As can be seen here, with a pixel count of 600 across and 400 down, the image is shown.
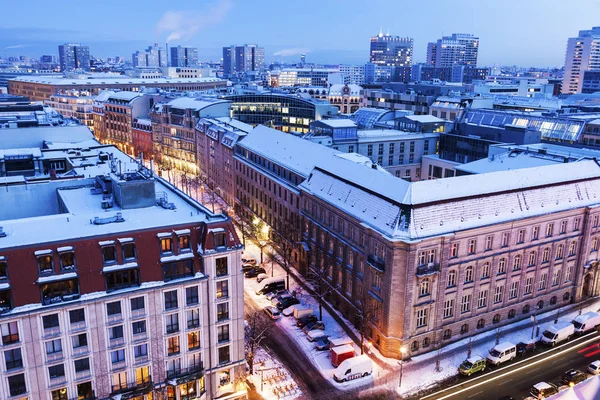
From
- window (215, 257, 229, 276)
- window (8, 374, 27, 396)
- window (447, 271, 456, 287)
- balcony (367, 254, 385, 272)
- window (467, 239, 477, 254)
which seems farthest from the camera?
window (467, 239, 477, 254)

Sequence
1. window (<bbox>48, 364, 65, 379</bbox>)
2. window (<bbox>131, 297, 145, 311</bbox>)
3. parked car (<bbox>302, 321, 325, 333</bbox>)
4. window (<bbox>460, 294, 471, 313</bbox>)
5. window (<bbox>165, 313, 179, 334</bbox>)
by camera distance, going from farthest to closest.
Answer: parked car (<bbox>302, 321, 325, 333</bbox>), window (<bbox>460, 294, 471, 313</bbox>), window (<bbox>165, 313, 179, 334</bbox>), window (<bbox>131, 297, 145, 311</bbox>), window (<bbox>48, 364, 65, 379</bbox>)

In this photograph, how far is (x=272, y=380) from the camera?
216 ft

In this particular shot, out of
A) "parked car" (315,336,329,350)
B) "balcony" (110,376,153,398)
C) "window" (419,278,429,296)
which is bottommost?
"parked car" (315,336,329,350)

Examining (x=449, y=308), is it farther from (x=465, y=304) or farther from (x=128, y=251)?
(x=128, y=251)

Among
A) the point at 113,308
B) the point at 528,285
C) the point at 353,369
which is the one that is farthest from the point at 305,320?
the point at 528,285

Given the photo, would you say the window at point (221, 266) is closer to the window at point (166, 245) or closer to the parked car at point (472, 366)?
the window at point (166, 245)

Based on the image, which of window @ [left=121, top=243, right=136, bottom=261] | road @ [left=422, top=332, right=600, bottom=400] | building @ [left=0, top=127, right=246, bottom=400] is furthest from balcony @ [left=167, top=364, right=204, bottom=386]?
road @ [left=422, top=332, right=600, bottom=400]

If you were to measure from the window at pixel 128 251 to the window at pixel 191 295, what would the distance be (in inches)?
280

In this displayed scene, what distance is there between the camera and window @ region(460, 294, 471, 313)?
2871 inches

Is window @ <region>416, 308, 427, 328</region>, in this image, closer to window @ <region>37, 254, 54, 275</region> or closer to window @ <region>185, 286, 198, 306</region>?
window @ <region>185, 286, 198, 306</region>

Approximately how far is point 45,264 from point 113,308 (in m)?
8.03

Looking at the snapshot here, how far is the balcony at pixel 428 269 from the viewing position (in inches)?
2613

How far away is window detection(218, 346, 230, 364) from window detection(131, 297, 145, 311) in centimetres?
1132

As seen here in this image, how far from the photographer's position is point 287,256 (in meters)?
101
